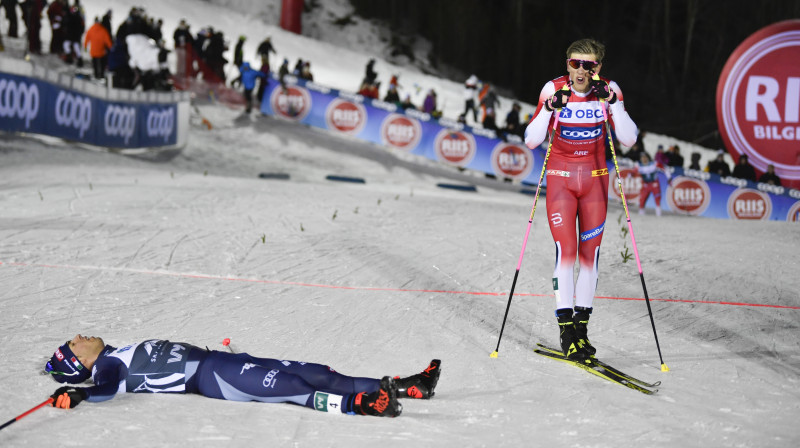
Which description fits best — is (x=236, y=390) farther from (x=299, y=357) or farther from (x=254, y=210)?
(x=254, y=210)

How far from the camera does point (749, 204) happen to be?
53.0 feet

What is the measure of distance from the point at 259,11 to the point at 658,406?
33236mm

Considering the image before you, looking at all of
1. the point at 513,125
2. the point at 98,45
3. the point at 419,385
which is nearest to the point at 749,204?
the point at 513,125

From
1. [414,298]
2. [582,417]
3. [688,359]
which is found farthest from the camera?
[414,298]

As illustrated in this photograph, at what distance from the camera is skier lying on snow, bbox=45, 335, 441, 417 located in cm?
408

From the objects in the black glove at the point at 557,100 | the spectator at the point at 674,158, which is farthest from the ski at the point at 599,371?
the spectator at the point at 674,158

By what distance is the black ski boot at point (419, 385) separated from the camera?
4.37 metres

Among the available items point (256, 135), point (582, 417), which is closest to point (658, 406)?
point (582, 417)

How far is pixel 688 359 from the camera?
5121 mm

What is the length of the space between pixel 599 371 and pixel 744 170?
12727 millimetres

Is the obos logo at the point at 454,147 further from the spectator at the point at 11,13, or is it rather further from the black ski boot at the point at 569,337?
the black ski boot at the point at 569,337

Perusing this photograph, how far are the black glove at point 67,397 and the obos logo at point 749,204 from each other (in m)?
14.5

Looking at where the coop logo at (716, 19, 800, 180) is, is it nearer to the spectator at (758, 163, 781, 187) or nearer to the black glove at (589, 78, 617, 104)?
the spectator at (758, 163, 781, 187)

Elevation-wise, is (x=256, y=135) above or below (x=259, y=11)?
below
